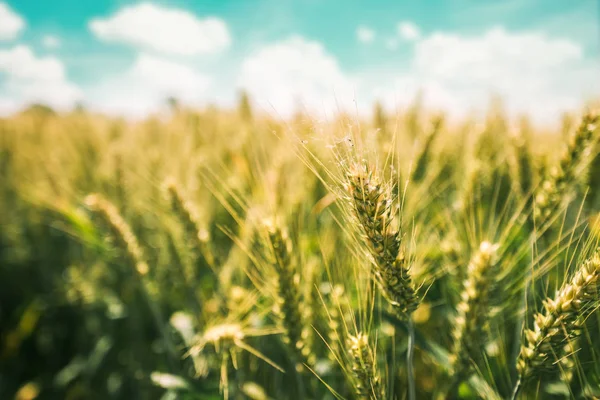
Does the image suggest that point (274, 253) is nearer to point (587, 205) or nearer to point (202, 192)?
point (202, 192)

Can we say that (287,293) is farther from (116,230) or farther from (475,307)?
(116,230)

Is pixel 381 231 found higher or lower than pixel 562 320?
higher

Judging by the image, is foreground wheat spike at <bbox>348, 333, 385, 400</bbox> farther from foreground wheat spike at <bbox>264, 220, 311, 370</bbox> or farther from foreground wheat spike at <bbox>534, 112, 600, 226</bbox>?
foreground wheat spike at <bbox>534, 112, 600, 226</bbox>

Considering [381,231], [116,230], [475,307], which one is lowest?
[475,307]

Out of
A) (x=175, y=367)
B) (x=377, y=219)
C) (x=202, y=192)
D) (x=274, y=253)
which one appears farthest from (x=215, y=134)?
(x=377, y=219)

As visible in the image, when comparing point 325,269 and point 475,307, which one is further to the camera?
point 325,269

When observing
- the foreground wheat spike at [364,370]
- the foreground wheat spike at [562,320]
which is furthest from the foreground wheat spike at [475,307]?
the foreground wheat spike at [364,370]

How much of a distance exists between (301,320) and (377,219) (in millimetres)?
417

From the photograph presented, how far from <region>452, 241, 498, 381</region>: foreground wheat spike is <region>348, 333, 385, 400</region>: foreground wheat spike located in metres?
0.26

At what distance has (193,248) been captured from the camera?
133 cm

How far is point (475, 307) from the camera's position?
2.86 ft

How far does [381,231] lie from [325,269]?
774 mm

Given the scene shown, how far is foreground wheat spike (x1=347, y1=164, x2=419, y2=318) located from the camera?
0.73 meters

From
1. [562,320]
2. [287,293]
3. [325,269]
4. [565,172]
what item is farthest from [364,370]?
[565,172]
